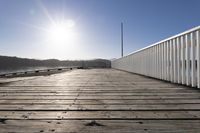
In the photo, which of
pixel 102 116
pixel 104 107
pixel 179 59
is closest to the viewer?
pixel 102 116

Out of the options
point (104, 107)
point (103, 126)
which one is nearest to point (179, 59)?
point (104, 107)

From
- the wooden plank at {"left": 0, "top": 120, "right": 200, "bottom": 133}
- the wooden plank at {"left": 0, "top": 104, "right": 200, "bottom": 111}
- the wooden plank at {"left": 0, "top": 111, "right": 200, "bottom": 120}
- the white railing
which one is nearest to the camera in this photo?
the wooden plank at {"left": 0, "top": 120, "right": 200, "bottom": 133}

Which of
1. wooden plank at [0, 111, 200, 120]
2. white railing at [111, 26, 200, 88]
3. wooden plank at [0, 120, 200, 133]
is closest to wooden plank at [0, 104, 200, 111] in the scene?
wooden plank at [0, 111, 200, 120]

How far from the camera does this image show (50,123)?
90.8 inches

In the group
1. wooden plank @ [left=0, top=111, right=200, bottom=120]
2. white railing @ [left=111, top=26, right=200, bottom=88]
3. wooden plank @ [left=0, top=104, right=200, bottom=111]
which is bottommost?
wooden plank @ [left=0, top=111, right=200, bottom=120]

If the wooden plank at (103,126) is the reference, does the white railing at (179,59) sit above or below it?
above

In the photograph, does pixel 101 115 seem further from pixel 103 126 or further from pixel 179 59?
pixel 179 59

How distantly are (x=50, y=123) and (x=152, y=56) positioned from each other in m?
6.71

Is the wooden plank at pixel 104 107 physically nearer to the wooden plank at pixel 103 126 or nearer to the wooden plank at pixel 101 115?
the wooden plank at pixel 101 115

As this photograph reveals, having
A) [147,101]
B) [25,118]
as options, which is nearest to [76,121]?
[25,118]

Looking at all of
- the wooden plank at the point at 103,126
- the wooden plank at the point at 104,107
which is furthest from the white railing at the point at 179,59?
the wooden plank at the point at 103,126

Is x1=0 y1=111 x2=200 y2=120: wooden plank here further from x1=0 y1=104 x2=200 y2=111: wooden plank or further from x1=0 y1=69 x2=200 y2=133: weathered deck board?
x1=0 y1=104 x2=200 y2=111: wooden plank

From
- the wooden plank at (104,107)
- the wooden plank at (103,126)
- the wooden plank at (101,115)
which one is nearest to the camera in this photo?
the wooden plank at (103,126)

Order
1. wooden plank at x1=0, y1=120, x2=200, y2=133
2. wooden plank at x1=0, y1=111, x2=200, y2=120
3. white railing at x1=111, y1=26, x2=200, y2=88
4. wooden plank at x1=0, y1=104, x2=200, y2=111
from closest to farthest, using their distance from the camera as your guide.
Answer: wooden plank at x1=0, y1=120, x2=200, y2=133
wooden plank at x1=0, y1=111, x2=200, y2=120
wooden plank at x1=0, y1=104, x2=200, y2=111
white railing at x1=111, y1=26, x2=200, y2=88
